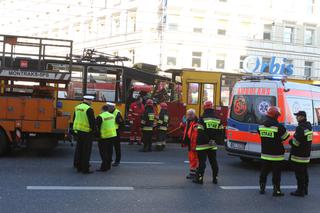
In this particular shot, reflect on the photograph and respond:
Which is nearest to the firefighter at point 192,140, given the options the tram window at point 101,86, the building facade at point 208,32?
the tram window at point 101,86

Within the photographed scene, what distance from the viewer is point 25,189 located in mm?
7879

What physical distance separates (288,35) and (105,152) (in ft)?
120

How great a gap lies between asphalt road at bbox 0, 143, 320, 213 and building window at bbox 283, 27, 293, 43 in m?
33.2

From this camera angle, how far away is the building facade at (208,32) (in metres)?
37.7

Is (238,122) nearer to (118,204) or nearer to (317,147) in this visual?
(317,147)

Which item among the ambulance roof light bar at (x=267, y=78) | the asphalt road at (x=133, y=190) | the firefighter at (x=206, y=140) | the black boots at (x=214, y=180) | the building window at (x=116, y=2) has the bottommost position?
the asphalt road at (x=133, y=190)

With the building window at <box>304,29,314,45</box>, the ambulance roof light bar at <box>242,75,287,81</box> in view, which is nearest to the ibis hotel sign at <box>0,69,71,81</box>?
the ambulance roof light bar at <box>242,75,287,81</box>

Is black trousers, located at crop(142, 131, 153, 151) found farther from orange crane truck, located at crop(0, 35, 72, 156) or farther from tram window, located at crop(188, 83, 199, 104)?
tram window, located at crop(188, 83, 199, 104)

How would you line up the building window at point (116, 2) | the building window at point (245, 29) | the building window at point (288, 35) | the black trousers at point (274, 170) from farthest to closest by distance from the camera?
the building window at point (288, 35) → the building window at point (116, 2) → the building window at point (245, 29) → the black trousers at point (274, 170)

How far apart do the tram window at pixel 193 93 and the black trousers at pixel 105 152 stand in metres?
7.75

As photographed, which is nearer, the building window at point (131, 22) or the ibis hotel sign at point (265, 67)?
the ibis hotel sign at point (265, 67)

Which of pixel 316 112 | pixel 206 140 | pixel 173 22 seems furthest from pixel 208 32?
pixel 206 140

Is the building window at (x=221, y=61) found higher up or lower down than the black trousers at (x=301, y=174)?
higher up

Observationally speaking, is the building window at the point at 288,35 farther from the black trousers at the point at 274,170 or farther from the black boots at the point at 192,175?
the black trousers at the point at 274,170
